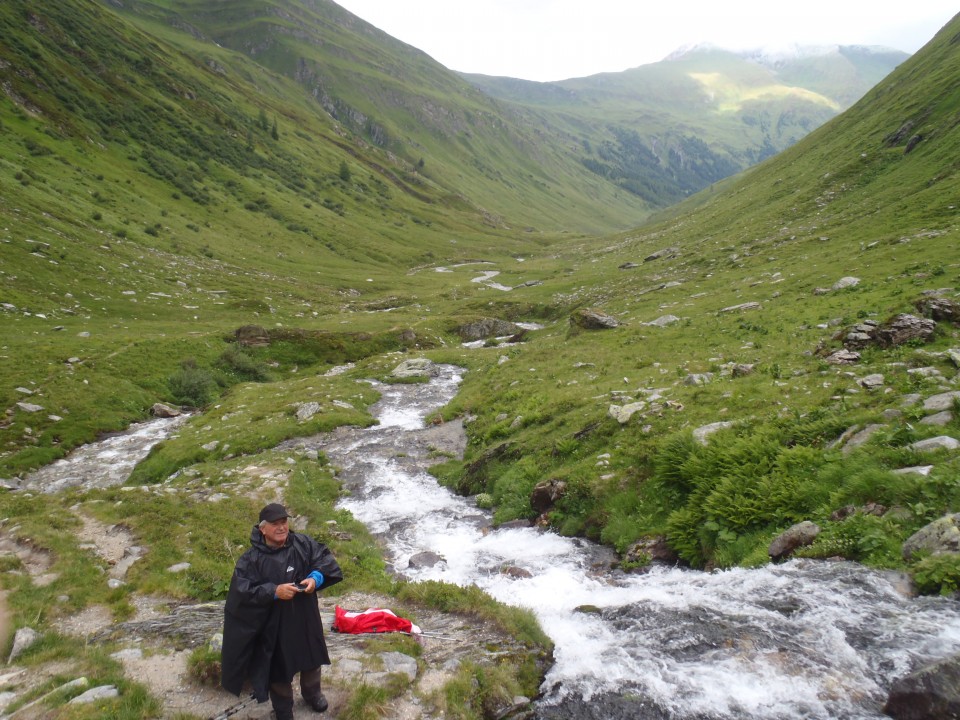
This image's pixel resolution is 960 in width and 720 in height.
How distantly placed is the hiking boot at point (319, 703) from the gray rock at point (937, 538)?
9614mm

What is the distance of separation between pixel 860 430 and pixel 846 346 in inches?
329

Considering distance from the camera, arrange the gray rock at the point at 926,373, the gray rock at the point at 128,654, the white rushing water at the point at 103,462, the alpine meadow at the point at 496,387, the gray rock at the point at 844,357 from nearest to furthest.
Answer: the gray rock at the point at 128,654 < the alpine meadow at the point at 496,387 < the gray rock at the point at 926,373 < the gray rock at the point at 844,357 < the white rushing water at the point at 103,462

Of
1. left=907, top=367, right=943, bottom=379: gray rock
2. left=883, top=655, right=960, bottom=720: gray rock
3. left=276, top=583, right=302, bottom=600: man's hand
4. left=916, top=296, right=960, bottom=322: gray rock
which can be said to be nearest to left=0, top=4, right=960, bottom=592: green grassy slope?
left=907, top=367, right=943, bottom=379: gray rock

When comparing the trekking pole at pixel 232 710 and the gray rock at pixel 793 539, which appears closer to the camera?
the trekking pole at pixel 232 710

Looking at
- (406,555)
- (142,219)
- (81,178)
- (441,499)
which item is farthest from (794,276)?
(81,178)

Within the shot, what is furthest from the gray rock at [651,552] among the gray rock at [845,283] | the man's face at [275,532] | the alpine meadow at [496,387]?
the gray rock at [845,283]

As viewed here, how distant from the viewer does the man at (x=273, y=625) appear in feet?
22.7

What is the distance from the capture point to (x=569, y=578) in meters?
11.7

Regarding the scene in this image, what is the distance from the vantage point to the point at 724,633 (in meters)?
8.35

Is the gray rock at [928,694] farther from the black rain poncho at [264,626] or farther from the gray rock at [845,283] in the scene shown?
the gray rock at [845,283]

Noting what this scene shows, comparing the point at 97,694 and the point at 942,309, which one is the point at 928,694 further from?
the point at 942,309

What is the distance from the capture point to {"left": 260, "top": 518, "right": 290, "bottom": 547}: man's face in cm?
722

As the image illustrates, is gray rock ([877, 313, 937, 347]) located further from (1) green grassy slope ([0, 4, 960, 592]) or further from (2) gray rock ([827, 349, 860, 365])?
(2) gray rock ([827, 349, 860, 365])

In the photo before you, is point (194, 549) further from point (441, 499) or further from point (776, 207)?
point (776, 207)
